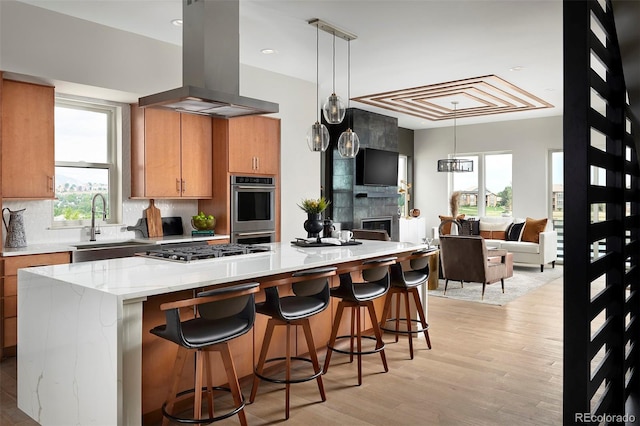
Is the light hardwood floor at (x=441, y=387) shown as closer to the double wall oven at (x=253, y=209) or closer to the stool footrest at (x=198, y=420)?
the stool footrest at (x=198, y=420)

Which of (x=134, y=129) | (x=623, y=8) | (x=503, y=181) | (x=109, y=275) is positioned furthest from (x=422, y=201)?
(x=623, y=8)

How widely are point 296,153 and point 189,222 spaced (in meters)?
1.65

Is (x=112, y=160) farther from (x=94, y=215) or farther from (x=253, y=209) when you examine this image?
(x=253, y=209)

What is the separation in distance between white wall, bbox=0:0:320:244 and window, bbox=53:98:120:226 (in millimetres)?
157

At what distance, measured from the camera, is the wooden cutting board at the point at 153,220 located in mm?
5379

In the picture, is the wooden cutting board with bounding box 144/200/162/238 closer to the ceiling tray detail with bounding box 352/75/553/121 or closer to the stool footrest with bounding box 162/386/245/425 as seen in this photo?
the stool footrest with bounding box 162/386/245/425

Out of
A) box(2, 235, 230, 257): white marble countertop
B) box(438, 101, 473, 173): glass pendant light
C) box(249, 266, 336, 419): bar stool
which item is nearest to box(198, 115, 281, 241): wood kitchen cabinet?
box(2, 235, 230, 257): white marble countertop

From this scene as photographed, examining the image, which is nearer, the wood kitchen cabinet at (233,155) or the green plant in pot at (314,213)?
the green plant in pot at (314,213)

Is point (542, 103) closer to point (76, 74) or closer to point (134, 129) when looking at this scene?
point (134, 129)

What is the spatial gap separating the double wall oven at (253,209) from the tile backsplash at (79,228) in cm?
62

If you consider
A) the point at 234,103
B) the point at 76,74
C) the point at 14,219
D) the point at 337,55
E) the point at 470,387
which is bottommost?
the point at 470,387

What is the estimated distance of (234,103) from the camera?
11.4 feet

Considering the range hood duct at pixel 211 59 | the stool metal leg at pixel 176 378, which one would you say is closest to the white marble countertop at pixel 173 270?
the stool metal leg at pixel 176 378

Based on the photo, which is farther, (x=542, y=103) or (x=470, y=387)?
(x=542, y=103)
